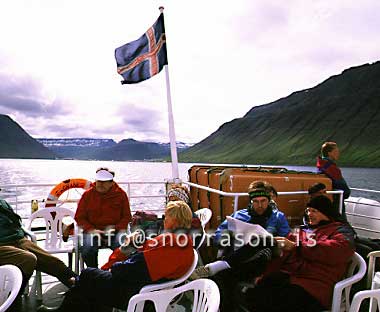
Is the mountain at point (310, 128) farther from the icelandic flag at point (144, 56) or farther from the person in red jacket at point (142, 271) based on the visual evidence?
the person in red jacket at point (142, 271)

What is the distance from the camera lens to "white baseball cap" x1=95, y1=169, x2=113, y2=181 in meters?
3.87

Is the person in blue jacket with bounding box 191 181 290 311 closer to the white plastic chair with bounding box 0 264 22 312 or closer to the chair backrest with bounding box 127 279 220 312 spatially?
the chair backrest with bounding box 127 279 220 312

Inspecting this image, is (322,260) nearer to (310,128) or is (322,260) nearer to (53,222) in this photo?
(53,222)

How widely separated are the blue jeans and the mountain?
10592cm

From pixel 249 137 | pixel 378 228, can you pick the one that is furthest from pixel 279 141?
pixel 378 228

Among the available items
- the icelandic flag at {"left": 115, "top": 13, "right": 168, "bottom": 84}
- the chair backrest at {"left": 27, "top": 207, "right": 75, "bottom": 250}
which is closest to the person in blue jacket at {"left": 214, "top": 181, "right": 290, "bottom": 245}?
the chair backrest at {"left": 27, "top": 207, "right": 75, "bottom": 250}

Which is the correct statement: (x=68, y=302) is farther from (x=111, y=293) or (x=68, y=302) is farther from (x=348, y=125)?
(x=348, y=125)

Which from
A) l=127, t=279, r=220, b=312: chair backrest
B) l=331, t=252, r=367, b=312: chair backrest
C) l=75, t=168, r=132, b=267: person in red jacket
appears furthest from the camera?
l=75, t=168, r=132, b=267: person in red jacket

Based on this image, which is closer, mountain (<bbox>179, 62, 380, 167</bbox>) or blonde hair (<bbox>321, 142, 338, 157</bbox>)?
blonde hair (<bbox>321, 142, 338, 157</bbox>)

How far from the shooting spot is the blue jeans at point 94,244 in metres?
3.61

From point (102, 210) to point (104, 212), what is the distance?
3cm

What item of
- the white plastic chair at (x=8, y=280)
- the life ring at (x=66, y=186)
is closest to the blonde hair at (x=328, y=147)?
the life ring at (x=66, y=186)

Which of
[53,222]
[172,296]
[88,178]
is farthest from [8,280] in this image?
[88,178]

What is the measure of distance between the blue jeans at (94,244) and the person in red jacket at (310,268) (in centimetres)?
164
